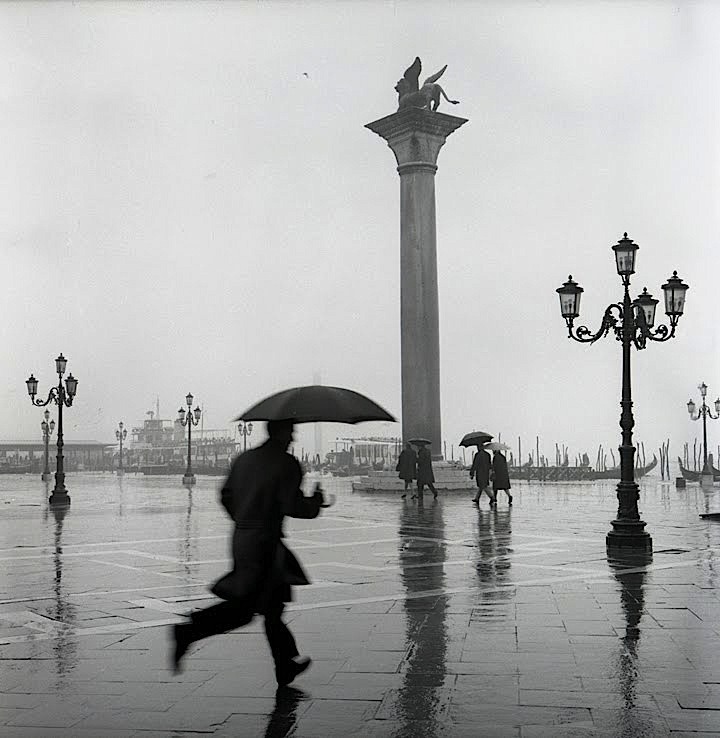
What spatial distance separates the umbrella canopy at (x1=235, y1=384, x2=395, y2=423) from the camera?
627 centimetres

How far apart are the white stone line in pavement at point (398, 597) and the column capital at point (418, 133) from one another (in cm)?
2189

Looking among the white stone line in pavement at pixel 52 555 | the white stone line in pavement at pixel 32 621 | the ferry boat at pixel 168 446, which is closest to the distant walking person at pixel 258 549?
the white stone line in pavement at pixel 32 621

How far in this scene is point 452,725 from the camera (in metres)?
5.40

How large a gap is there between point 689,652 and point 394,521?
13191 millimetres

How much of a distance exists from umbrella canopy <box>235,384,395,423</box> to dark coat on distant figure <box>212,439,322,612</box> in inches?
10.5

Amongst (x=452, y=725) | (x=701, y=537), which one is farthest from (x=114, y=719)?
(x=701, y=537)

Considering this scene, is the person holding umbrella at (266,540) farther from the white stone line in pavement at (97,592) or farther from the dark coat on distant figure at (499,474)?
the dark coat on distant figure at (499,474)

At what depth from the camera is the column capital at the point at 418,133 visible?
32.9 m

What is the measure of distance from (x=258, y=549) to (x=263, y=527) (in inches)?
4.9

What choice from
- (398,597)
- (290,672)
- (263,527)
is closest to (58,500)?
(398,597)

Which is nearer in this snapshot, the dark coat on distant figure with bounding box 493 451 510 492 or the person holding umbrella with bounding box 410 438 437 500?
the dark coat on distant figure with bounding box 493 451 510 492

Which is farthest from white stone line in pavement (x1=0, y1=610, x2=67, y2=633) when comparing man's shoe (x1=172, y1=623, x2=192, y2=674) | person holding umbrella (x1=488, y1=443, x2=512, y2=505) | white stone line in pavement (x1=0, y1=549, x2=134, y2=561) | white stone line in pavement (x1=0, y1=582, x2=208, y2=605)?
person holding umbrella (x1=488, y1=443, x2=512, y2=505)

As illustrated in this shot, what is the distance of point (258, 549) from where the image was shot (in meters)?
6.00

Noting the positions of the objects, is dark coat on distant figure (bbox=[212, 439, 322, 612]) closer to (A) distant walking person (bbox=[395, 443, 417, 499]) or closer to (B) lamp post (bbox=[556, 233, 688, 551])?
(B) lamp post (bbox=[556, 233, 688, 551])
